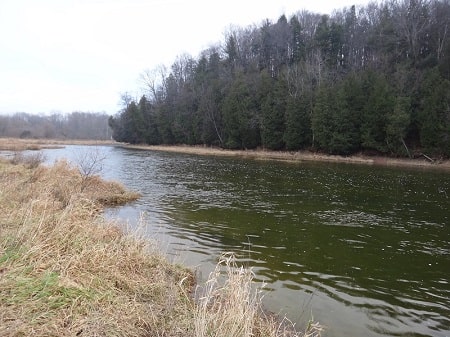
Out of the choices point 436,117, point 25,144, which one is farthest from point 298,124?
point 25,144

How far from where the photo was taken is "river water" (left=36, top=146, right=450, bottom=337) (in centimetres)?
675

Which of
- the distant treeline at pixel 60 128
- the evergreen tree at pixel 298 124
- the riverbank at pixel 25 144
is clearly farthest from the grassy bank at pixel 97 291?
the distant treeline at pixel 60 128

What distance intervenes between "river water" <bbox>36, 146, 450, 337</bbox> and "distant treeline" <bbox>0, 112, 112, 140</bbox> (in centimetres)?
9901

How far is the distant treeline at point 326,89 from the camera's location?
41438 mm

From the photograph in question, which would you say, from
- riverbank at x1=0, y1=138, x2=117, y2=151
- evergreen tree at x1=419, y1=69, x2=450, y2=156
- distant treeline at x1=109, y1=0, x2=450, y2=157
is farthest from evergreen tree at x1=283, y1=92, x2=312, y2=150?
riverbank at x1=0, y1=138, x2=117, y2=151

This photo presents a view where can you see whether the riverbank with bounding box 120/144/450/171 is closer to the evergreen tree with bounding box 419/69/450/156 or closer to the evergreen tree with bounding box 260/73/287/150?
the evergreen tree with bounding box 260/73/287/150

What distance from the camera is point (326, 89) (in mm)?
47406

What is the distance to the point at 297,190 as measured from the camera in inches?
818

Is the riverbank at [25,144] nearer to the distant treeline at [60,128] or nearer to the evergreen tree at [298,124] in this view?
the distant treeline at [60,128]

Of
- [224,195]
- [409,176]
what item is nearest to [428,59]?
[409,176]

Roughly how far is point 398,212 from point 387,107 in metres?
29.8

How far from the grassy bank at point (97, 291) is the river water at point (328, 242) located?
1568 mm

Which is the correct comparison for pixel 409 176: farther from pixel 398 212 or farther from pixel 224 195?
pixel 224 195

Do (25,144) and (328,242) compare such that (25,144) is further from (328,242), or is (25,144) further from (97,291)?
(97,291)
